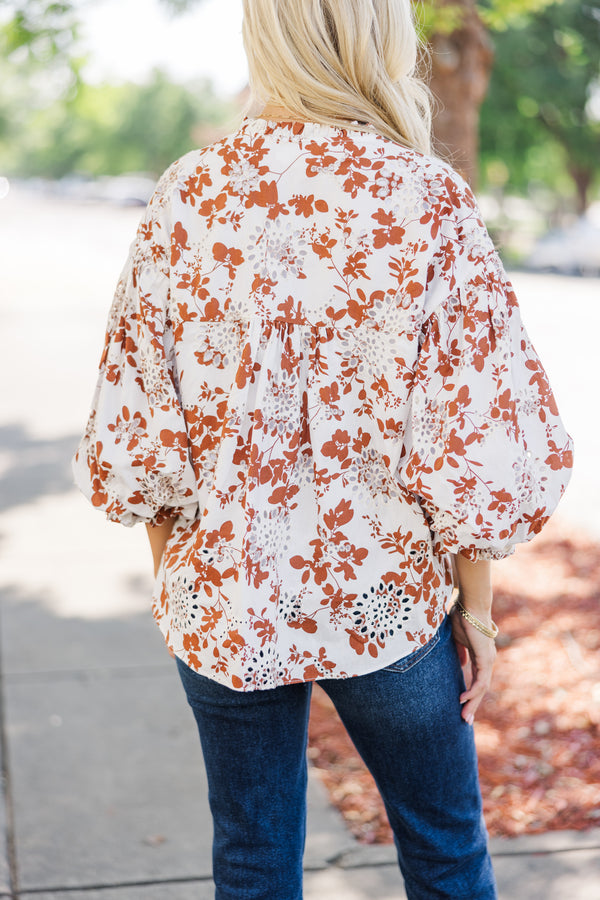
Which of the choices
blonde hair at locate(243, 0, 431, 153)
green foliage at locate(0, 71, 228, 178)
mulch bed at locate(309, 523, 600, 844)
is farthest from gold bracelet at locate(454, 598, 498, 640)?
green foliage at locate(0, 71, 228, 178)

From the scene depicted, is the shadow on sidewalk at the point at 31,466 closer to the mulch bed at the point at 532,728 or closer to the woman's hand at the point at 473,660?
the mulch bed at the point at 532,728

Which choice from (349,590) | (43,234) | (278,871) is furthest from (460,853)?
(43,234)

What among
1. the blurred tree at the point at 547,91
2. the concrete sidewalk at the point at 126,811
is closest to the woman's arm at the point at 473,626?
the concrete sidewalk at the point at 126,811

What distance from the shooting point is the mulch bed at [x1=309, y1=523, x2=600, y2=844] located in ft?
9.44

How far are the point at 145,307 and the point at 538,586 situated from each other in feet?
11.5

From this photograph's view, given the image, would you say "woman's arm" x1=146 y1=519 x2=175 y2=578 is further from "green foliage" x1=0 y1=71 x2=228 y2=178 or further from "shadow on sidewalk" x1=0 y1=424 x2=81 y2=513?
"green foliage" x1=0 y1=71 x2=228 y2=178

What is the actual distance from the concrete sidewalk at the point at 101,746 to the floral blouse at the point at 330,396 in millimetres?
1367

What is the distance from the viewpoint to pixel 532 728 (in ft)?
11.0

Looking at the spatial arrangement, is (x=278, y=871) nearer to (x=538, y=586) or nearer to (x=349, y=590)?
(x=349, y=590)

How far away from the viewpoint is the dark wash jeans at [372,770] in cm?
156

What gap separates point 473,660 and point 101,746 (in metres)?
1.94

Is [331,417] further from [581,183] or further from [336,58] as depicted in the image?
[581,183]

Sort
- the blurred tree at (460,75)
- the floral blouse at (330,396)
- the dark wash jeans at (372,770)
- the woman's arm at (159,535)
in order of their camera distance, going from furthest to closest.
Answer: the blurred tree at (460,75) → the woman's arm at (159,535) → the dark wash jeans at (372,770) → the floral blouse at (330,396)

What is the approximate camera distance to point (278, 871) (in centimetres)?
167
